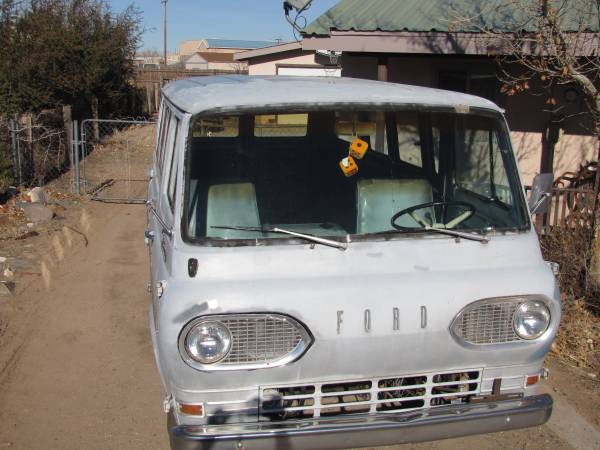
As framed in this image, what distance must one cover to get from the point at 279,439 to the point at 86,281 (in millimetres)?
4842

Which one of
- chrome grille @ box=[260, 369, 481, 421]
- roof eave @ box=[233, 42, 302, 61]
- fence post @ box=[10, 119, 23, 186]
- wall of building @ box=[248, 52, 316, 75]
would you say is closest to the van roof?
chrome grille @ box=[260, 369, 481, 421]

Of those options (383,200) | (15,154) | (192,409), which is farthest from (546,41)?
(15,154)

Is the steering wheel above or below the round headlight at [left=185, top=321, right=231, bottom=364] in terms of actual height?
above

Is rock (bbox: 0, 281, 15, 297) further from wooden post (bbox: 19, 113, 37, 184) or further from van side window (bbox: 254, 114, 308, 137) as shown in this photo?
wooden post (bbox: 19, 113, 37, 184)

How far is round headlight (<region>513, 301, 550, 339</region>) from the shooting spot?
3.30 m

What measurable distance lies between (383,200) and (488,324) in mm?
928

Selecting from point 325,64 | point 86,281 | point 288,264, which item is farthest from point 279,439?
point 325,64

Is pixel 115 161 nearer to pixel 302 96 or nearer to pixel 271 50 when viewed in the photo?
pixel 271 50

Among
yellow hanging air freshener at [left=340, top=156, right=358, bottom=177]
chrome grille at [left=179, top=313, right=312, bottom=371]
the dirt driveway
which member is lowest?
the dirt driveway

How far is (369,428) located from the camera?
303 cm

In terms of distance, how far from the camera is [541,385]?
4840mm

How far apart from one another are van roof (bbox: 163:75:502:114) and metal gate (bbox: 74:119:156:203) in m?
7.31

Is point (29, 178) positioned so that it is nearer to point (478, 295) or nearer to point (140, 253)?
point (140, 253)

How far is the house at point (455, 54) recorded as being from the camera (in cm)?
800
